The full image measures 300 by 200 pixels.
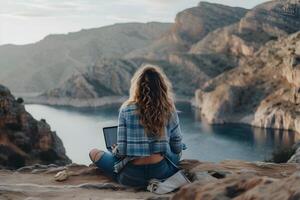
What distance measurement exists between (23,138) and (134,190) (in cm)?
4603

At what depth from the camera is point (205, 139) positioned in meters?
107

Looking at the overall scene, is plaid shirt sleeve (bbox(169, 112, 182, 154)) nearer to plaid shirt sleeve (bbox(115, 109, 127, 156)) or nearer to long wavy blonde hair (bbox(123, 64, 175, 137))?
long wavy blonde hair (bbox(123, 64, 175, 137))

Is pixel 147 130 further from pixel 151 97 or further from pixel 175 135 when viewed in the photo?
pixel 175 135

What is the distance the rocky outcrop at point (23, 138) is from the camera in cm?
5178

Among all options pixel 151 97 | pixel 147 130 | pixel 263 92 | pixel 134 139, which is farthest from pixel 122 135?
pixel 263 92

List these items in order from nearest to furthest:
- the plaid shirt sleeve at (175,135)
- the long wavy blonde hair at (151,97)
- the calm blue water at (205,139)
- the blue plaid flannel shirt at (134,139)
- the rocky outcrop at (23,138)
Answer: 1. the long wavy blonde hair at (151,97)
2. the blue plaid flannel shirt at (134,139)
3. the plaid shirt sleeve at (175,135)
4. the rocky outcrop at (23,138)
5. the calm blue water at (205,139)

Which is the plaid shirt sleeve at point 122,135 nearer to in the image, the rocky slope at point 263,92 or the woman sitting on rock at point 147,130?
the woman sitting on rock at point 147,130

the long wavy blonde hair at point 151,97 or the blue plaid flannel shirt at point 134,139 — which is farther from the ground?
the long wavy blonde hair at point 151,97

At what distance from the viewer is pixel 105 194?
32.7 ft

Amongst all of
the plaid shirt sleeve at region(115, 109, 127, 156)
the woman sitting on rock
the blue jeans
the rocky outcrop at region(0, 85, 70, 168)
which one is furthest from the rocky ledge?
the rocky outcrop at region(0, 85, 70, 168)

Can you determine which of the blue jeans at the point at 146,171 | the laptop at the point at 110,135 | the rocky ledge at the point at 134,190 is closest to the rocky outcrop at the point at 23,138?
the rocky ledge at the point at 134,190

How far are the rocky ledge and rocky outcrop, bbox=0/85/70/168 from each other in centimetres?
3874

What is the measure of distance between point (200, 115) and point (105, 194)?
6052 inches

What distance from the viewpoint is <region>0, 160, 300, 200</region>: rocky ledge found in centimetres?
625
